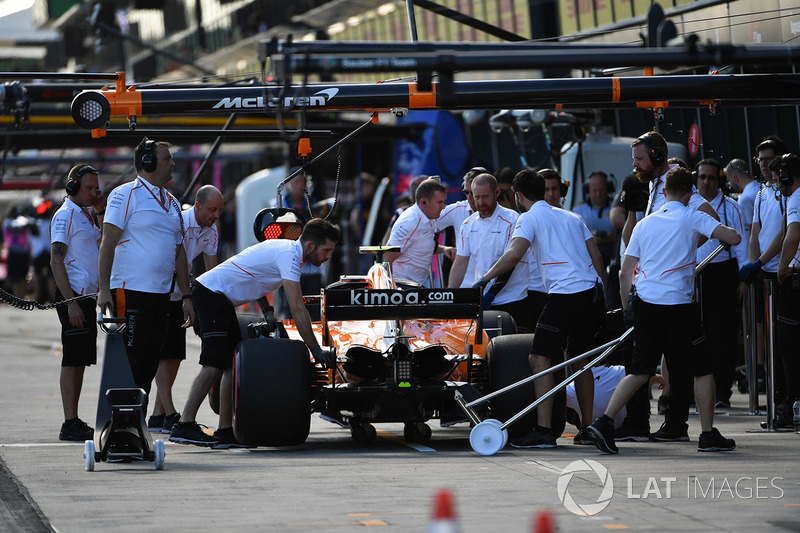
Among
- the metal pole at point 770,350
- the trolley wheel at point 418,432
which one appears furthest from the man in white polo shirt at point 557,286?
the metal pole at point 770,350

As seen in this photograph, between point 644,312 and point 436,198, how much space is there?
3181 mm

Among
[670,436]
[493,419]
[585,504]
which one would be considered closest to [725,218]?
[670,436]

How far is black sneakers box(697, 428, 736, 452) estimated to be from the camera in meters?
8.91

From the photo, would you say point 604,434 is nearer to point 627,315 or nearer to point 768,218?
point 627,315

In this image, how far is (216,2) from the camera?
162ft

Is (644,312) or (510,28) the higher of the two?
(510,28)

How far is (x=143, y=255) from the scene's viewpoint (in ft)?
32.1

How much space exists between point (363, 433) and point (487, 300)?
60.0 inches

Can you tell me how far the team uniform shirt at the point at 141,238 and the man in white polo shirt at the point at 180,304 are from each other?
66cm

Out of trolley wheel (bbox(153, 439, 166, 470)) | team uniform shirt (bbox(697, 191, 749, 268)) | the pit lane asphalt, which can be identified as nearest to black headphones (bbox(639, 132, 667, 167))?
team uniform shirt (bbox(697, 191, 749, 268))

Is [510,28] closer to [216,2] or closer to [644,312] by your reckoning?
[644,312]

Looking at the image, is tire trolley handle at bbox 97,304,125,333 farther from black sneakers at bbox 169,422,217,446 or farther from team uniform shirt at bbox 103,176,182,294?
black sneakers at bbox 169,422,217,446

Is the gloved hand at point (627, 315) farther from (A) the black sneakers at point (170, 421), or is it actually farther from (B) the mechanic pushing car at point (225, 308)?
(A) the black sneakers at point (170, 421)

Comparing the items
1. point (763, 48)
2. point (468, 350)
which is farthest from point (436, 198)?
point (763, 48)
